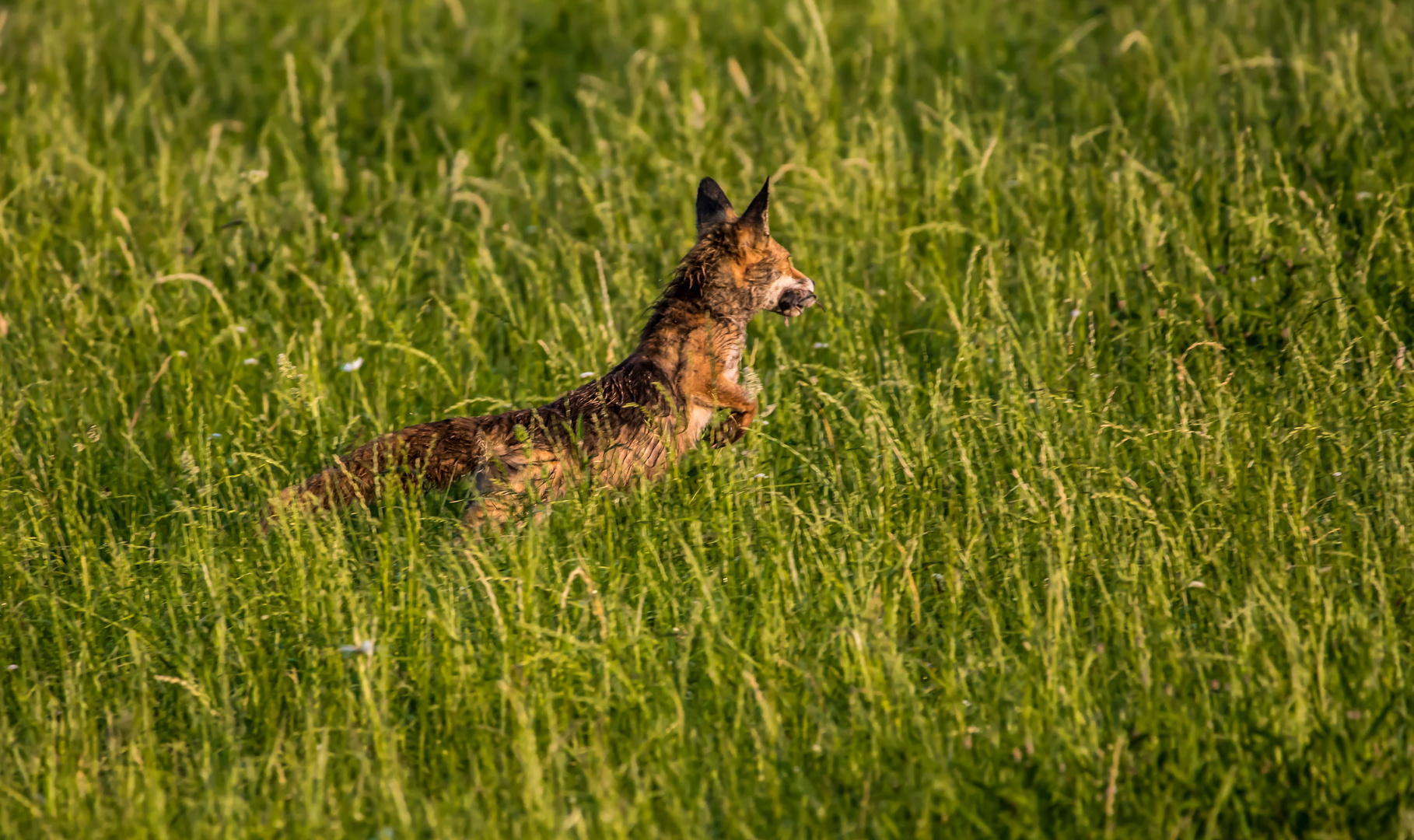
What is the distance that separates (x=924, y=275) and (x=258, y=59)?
659cm

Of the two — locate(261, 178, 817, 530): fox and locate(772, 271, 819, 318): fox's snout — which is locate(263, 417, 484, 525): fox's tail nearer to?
locate(261, 178, 817, 530): fox

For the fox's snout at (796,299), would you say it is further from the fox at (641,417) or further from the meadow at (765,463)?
the meadow at (765,463)

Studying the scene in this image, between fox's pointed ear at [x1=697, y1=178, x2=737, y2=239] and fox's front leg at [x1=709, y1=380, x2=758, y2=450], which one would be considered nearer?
fox's front leg at [x1=709, y1=380, x2=758, y2=450]

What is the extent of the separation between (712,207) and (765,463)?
1.12m

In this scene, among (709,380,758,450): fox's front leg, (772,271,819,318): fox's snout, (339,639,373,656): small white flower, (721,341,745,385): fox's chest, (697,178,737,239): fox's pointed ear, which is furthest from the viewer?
(697,178,737,239): fox's pointed ear

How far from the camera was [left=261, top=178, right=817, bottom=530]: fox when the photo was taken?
5113 mm

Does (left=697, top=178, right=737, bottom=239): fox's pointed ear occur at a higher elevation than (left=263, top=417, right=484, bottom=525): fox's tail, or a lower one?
higher

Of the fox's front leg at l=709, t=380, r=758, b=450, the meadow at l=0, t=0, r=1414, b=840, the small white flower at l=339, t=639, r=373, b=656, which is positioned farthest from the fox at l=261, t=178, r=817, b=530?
the small white flower at l=339, t=639, r=373, b=656

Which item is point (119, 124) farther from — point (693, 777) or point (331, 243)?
point (693, 777)

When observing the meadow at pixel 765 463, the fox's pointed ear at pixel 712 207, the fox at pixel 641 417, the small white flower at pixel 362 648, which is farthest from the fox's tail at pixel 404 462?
the fox's pointed ear at pixel 712 207

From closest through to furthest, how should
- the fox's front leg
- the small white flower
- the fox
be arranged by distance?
the small white flower < the fox < the fox's front leg

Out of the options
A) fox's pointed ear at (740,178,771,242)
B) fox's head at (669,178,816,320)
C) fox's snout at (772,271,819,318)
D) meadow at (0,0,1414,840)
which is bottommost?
meadow at (0,0,1414,840)

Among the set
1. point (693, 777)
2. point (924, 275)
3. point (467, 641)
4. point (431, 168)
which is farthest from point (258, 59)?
point (693, 777)

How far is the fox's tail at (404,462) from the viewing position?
203 inches
